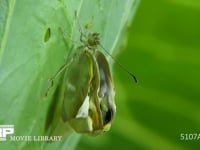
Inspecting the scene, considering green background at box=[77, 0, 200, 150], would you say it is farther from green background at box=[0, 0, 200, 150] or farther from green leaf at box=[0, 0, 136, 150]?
green leaf at box=[0, 0, 136, 150]

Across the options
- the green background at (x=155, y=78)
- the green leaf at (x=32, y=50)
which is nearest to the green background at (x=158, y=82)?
the green background at (x=155, y=78)

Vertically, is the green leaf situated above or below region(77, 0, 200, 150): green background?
above

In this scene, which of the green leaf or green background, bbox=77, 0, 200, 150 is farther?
green background, bbox=77, 0, 200, 150

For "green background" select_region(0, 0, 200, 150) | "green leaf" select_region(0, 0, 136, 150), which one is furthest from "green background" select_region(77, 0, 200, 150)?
"green leaf" select_region(0, 0, 136, 150)

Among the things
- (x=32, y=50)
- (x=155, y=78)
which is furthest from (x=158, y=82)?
(x=32, y=50)

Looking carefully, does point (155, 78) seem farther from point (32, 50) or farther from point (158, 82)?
point (32, 50)

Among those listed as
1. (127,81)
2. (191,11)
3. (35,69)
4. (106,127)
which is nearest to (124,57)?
(127,81)
